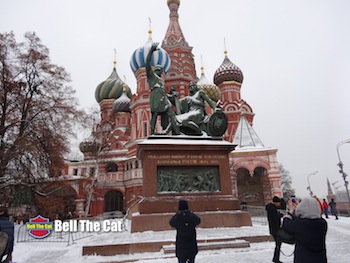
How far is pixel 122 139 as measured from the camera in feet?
112

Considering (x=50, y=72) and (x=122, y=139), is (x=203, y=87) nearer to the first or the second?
(x=122, y=139)

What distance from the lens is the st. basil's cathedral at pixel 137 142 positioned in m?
24.8

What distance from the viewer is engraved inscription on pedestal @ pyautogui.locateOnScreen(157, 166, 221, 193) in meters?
8.78

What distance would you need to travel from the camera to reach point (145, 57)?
32.2 meters

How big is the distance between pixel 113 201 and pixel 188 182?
22.3m

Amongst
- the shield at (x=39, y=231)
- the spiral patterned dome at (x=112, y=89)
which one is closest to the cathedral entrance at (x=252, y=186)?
the shield at (x=39, y=231)

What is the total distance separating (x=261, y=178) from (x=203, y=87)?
1530 centimetres

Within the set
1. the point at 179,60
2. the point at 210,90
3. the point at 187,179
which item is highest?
the point at 179,60

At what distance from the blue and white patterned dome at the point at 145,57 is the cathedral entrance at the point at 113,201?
51.3 ft

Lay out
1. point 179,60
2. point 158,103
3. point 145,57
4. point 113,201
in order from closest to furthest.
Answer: point 158,103 < point 113,201 < point 145,57 < point 179,60

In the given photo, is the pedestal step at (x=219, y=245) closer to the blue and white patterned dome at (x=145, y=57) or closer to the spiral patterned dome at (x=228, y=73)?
the blue and white patterned dome at (x=145, y=57)

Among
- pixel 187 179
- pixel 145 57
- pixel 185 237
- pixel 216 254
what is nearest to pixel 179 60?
pixel 145 57

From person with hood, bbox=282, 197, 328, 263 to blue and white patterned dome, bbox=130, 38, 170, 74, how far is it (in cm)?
2977

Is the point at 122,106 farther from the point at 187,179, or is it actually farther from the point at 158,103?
the point at 187,179
